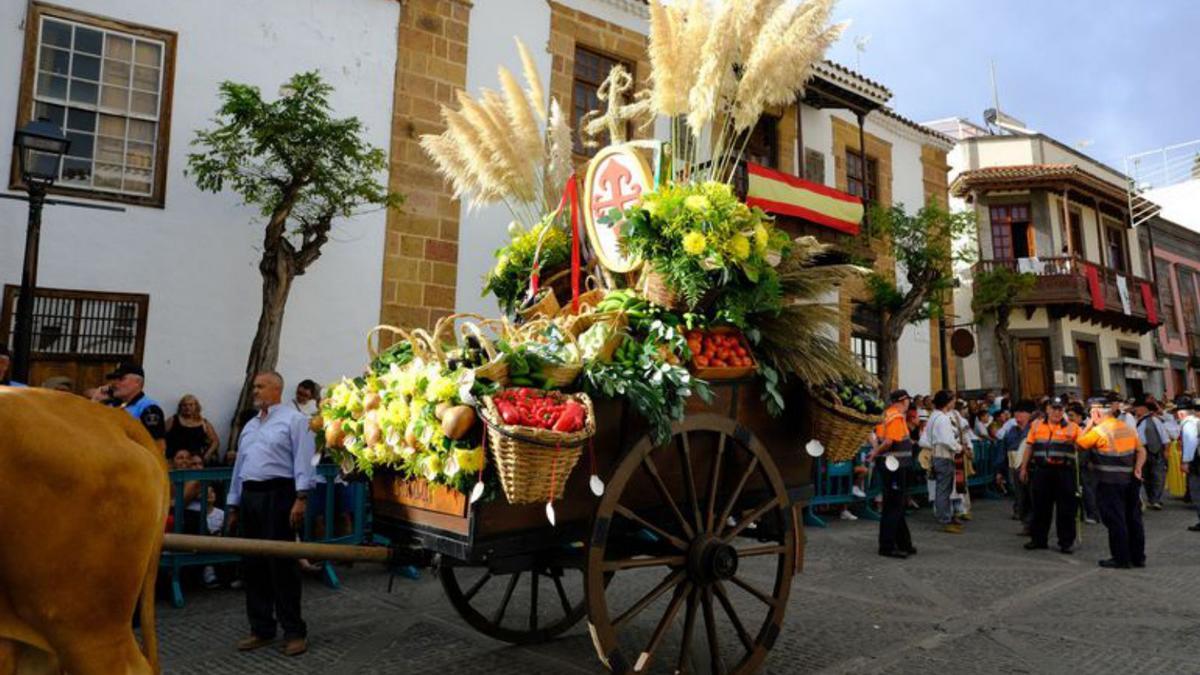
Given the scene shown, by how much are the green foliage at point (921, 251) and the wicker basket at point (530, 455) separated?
528 inches

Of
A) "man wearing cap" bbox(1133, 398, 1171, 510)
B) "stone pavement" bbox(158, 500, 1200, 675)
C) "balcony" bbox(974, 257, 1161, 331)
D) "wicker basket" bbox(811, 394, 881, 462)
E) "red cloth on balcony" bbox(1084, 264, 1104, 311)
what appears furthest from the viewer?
"red cloth on balcony" bbox(1084, 264, 1104, 311)

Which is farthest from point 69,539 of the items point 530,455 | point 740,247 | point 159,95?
point 159,95

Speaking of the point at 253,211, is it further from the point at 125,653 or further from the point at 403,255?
the point at 125,653

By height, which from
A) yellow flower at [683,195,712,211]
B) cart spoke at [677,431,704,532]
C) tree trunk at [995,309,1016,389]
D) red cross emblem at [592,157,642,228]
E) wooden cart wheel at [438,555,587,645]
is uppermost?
tree trunk at [995,309,1016,389]

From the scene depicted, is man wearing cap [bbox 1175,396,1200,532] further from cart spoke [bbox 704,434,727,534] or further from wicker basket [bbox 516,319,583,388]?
wicker basket [bbox 516,319,583,388]

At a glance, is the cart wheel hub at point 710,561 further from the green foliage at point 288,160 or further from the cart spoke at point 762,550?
the green foliage at point 288,160

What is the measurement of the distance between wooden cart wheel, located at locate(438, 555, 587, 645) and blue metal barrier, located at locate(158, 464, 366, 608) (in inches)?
41.3

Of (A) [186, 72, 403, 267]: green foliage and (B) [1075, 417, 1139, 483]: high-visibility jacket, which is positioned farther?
(A) [186, 72, 403, 267]: green foliage

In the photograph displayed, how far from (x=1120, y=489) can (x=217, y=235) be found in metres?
10.1

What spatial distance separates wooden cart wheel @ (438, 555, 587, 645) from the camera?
3.62 m

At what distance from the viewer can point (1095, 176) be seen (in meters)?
23.4

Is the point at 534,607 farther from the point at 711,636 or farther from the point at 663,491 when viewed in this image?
the point at 663,491

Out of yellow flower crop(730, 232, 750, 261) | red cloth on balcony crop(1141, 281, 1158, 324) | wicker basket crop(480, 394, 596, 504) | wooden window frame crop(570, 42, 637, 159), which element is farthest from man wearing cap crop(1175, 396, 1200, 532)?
red cloth on balcony crop(1141, 281, 1158, 324)

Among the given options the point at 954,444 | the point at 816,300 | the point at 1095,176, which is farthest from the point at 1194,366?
the point at 816,300
